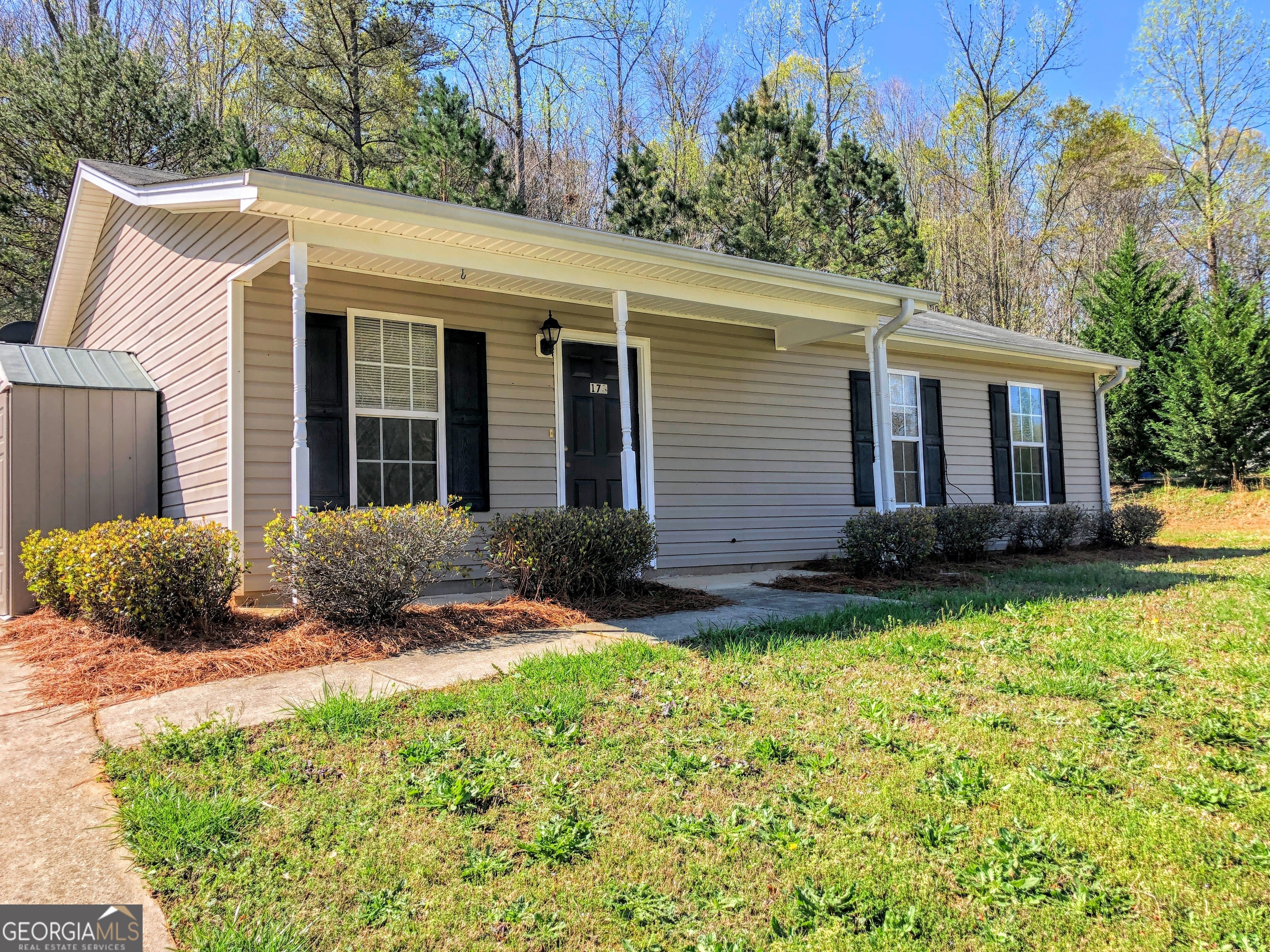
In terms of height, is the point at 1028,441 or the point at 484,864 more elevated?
the point at 1028,441

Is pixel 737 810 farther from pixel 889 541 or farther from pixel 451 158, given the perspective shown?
pixel 451 158

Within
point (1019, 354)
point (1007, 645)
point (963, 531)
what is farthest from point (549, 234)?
point (1019, 354)

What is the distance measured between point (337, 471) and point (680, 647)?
3.21m

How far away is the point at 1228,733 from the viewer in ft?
10.5

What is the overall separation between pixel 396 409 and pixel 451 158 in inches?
315

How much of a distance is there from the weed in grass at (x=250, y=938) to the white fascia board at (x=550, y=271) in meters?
4.33

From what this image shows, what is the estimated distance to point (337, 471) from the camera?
6.33 meters

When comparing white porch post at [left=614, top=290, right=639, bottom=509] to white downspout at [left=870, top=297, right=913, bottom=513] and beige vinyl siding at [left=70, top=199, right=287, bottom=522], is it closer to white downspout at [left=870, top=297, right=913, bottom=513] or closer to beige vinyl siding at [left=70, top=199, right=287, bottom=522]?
beige vinyl siding at [left=70, top=199, right=287, bottom=522]

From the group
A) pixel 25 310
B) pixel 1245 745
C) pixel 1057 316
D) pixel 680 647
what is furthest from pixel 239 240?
pixel 1057 316

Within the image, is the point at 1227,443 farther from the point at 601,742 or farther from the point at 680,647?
the point at 601,742

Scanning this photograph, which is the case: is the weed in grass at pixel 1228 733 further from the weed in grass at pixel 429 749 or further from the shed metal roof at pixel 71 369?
the shed metal roof at pixel 71 369

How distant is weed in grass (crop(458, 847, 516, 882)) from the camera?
2275mm

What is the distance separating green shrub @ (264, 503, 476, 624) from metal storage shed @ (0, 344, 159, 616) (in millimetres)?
2573

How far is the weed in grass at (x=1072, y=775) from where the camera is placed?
2.79m
